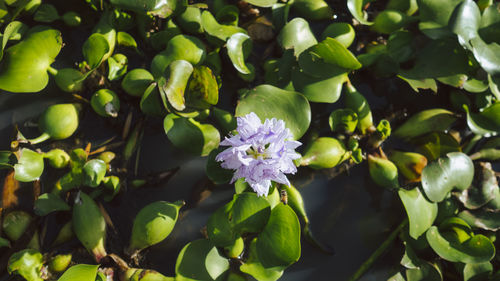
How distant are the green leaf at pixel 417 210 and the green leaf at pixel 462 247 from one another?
6cm

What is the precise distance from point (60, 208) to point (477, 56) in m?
2.12

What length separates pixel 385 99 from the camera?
90.7 inches

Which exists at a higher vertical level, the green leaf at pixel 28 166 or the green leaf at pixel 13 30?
the green leaf at pixel 13 30

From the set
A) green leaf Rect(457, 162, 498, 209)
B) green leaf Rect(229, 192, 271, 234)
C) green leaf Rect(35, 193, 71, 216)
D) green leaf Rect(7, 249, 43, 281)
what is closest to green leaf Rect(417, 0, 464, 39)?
green leaf Rect(457, 162, 498, 209)

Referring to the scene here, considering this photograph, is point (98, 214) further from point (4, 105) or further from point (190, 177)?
point (4, 105)

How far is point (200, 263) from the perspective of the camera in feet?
5.77

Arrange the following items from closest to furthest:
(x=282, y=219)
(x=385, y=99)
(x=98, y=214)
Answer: (x=282, y=219) → (x=98, y=214) → (x=385, y=99)

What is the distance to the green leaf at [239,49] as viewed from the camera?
1.94 m

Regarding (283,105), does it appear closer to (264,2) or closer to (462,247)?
(264,2)

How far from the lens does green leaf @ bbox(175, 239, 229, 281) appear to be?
1.73 m

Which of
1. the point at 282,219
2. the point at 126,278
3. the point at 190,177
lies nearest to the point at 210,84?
the point at 190,177

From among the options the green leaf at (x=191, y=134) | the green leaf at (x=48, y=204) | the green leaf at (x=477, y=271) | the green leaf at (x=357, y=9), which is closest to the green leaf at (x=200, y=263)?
the green leaf at (x=191, y=134)

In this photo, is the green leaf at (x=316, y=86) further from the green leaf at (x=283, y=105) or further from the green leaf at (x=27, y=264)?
the green leaf at (x=27, y=264)

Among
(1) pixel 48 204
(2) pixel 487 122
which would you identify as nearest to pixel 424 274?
(2) pixel 487 122
